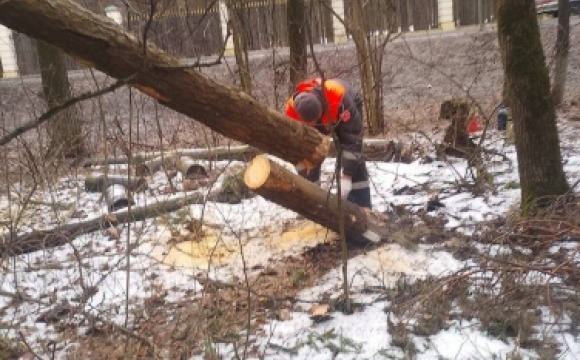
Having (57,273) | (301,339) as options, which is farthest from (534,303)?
(57,273)

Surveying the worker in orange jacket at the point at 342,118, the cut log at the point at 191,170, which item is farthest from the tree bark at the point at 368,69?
the worker in orange jacket at the point at 342,118

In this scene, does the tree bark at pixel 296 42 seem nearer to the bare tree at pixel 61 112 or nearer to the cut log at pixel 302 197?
the bare tree at pixel 61 112

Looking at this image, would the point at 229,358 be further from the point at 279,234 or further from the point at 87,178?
the point at 87,178

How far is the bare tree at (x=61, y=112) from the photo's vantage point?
6867mm

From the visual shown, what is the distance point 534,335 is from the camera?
9.57 feet

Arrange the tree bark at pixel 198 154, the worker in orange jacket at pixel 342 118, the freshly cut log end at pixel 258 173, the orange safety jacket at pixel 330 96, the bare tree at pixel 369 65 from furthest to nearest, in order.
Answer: the bare tree at pixel 369 65, the tree bark at pixel 198 154, the orange safety jacket at pixel 330 96, the worker in orange jacket at pixel 342 118, the freshly cut log end at pixel 258 173

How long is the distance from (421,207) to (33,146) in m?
4.62

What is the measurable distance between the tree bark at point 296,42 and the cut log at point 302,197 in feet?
13.7

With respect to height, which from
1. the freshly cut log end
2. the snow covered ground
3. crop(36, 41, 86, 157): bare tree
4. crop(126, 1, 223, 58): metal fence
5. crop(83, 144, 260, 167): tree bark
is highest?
crop(126, 1, 223, 58): metal fence

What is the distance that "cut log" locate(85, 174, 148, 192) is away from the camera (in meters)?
5.57

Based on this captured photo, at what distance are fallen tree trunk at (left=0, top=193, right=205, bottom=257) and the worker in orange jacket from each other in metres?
1.25

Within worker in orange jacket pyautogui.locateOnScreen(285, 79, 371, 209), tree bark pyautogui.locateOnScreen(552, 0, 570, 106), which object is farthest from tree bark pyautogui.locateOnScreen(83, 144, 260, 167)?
tree bark pyautogui.locateOnScreen(552, 0, 570, 106)

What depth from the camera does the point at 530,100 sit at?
3.85 m

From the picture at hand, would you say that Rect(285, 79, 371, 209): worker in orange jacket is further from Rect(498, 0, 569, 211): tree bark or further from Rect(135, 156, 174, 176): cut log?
Rect(135, 156, 174, 176): cut log
